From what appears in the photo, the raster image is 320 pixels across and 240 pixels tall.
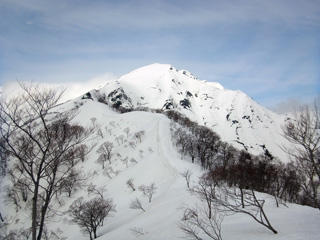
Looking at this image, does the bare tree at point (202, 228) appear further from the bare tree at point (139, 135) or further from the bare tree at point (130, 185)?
the bare tree at point (139, 135)

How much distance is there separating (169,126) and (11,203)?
61.6 meters

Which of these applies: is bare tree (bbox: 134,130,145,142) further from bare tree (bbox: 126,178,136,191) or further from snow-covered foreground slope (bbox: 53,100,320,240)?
bare tree (bbox: 126,178,136,191)

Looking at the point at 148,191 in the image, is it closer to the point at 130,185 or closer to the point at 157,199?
the point at 157,199

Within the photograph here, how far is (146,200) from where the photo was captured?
41188mm

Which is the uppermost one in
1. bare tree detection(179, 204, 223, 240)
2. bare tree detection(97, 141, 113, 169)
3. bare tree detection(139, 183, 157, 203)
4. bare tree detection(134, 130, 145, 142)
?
bare tree detection(134, 130, 145, 142)

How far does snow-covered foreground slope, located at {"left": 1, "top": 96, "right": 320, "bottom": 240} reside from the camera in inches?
556

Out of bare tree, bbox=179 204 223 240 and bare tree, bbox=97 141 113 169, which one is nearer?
bare tree, bbox=179 204 223 240

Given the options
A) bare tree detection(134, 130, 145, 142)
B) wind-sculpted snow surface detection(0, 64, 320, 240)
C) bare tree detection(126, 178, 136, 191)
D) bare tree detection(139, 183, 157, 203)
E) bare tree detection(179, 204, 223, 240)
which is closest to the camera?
bare tree detection(179, 204, 223, 240)

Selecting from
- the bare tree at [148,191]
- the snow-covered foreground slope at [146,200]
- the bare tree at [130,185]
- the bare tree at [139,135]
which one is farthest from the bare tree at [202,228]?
the bare tree at [139,135]

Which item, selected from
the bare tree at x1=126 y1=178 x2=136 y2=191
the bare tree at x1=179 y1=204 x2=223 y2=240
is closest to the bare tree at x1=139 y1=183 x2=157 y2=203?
the bare tree at x1=126 y1=178 x2=136 y2=191

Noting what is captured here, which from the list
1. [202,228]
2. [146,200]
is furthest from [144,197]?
[202,228]

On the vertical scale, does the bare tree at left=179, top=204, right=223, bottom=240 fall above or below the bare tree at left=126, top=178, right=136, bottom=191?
above

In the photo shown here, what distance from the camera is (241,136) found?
19612 cm

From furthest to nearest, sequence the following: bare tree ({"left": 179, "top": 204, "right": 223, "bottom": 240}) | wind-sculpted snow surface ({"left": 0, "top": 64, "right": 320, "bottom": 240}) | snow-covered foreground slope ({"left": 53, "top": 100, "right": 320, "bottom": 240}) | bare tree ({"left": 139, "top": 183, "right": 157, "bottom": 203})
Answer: bare tree ({"left": 139, "top": 183, "right": 157, "bottom": 203}) → wind-sculpted snow surface ({"left": 0, "top": 64, "right": 320, "bottom": 240}) → snow-covered foreground slope ({"left": 53, "top": 100, "right": 320, "bottom": 240}) → bare tree ({"left": 179, "top": 204, "right": 223, "bottom": 240})
